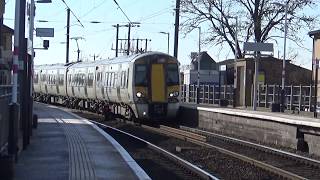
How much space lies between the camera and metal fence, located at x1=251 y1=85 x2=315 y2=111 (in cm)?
3488

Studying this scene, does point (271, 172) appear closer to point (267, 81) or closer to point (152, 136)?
point (152, 136)

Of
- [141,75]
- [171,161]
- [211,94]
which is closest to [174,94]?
[141,75]

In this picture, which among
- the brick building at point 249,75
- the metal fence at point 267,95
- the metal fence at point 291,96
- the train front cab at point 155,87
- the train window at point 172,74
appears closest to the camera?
the train front cab at point 155,87

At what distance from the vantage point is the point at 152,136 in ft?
76.0

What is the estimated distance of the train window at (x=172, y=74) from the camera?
28422 millimetres

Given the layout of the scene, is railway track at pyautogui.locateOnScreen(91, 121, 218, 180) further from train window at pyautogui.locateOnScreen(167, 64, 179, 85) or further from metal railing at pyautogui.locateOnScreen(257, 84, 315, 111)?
metal railing at pyautogui.locateOnScreen(257, 84, 315, 111)

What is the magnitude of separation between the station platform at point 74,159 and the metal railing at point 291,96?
17.4 meters

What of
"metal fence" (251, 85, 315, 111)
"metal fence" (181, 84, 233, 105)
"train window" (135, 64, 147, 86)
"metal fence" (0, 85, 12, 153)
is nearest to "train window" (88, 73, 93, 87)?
"train window" (135, 64, 147, 86)

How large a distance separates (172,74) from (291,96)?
1054 cm

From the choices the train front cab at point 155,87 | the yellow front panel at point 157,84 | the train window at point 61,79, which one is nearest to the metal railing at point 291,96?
the train front cab at point 155,87

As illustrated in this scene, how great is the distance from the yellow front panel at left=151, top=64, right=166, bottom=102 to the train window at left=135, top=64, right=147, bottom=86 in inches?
14.0

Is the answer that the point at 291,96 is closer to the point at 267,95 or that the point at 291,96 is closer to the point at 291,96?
the point at 291,96

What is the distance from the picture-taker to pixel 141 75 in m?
28.0

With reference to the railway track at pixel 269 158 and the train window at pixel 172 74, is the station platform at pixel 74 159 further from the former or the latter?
the train window at pixel 172 74
